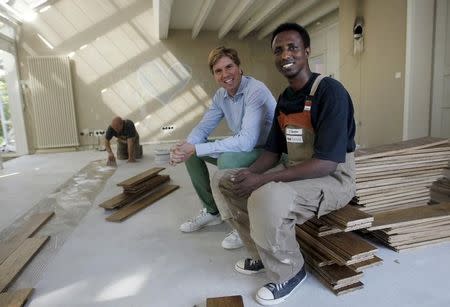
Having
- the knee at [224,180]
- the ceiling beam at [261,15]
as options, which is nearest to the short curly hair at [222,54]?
the knee at [224,180]

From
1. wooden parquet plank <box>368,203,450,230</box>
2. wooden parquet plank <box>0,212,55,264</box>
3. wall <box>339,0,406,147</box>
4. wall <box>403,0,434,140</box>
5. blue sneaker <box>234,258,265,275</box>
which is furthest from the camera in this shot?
wall <box>339,0,406,147</box>

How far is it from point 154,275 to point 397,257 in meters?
1.36

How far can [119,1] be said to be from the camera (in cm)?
756

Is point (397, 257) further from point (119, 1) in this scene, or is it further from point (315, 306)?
point (119, 1)

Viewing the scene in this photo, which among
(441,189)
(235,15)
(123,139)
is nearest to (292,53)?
(441,189)

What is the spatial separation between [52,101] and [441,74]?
7.60m

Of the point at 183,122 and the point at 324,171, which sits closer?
the point at 324,171

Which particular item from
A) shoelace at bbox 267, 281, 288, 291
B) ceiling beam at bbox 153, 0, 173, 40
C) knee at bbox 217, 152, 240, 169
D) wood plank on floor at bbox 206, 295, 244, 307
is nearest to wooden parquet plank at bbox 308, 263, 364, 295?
shoelace at bbox 267, 281, 288, 291

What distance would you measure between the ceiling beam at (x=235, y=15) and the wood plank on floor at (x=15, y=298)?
5518 millimetres

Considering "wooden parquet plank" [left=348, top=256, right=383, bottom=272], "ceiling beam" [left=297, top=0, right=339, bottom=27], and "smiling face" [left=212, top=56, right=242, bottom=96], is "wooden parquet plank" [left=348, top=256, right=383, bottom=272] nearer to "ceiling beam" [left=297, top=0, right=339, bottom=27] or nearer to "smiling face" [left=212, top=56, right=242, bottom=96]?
"smiling face" [left=212, top=56, right=242, bottom=96]

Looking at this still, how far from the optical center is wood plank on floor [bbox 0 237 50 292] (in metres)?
1.79

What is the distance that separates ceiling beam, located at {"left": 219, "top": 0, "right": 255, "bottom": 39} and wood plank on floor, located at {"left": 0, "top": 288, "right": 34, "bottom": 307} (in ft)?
18.1

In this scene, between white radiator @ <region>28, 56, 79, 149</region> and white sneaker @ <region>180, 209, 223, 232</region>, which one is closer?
white sneaker @ <region>180, 209, 223, 232</region>

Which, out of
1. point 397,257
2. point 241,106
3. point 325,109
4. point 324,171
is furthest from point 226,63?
point 397,257
